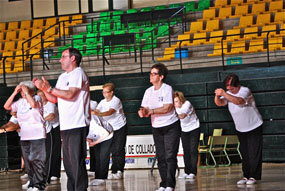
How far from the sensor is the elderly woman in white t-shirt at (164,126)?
723 centimetres

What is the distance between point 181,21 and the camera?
63.2 ft

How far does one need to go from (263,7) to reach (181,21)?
9.55 feet

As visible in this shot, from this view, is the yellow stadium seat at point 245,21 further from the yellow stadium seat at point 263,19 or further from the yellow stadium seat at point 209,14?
the yellow stadium seat at point 209,14

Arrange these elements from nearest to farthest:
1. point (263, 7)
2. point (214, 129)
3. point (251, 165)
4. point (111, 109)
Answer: point (251, 165)
point (111, 109)
point (214, 129)
point (263, 7)

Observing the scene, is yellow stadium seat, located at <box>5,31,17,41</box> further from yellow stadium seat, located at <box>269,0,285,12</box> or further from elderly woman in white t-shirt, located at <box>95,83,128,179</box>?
elderly woman in white t-shirt, located at <box>95,83,128,179</box>

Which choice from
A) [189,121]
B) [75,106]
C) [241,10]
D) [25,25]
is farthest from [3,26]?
[75,106]

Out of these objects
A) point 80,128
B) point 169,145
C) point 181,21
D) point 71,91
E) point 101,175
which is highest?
point 181,21

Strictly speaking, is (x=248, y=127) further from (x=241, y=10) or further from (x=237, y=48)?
(x=241, y=10)

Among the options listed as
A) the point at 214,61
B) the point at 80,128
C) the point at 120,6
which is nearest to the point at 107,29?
the point at 120,6

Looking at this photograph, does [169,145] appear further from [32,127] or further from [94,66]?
[94,66]

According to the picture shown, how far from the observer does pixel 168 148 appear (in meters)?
7.24

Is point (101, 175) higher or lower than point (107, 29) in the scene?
lower

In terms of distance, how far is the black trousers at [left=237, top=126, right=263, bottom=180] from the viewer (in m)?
8.38

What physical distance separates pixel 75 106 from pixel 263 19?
12.7 meters
